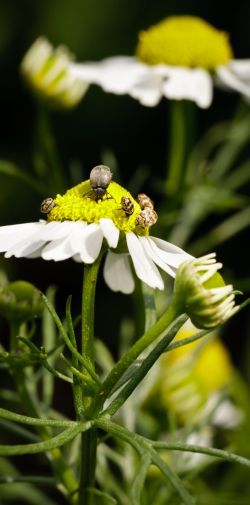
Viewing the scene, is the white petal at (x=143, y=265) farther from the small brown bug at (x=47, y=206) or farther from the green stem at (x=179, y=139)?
the green stem at (x=179, y=139)

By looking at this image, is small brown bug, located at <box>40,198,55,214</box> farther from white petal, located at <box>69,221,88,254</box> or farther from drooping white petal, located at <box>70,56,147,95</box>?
drooping white petal, located at <box>70,56,147,95</box>

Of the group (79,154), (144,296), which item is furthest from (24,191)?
(144,296)

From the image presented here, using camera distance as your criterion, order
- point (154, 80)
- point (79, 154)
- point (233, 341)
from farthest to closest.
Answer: point (79, 154) < point (233, 341) < point (154, 80)

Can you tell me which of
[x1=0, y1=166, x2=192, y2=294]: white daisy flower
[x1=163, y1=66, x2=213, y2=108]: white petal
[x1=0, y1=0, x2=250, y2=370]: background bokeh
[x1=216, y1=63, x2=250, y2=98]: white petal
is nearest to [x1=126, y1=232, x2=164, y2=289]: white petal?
[x1=0, y1=166, x2=192, y2=294]: white daisy flower

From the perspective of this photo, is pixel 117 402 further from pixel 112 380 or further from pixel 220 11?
pixel 220 11

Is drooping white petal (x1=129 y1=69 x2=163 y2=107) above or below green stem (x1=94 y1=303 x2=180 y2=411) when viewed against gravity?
above
